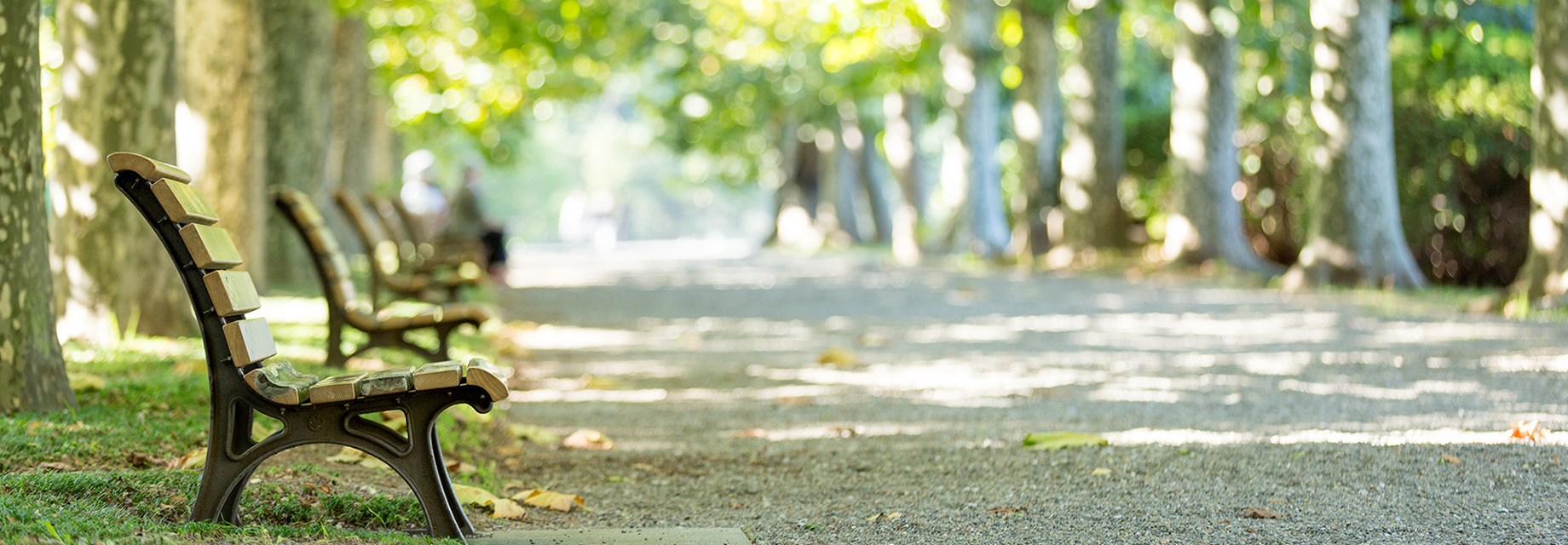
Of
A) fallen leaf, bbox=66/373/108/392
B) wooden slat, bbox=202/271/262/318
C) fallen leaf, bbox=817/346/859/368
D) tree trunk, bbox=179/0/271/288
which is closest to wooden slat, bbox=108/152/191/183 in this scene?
wooden slat, bbox=202/271/262/318

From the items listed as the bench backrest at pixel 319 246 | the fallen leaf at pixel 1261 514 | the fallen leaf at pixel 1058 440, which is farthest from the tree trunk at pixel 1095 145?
the fallen leaf at pixel 1261 514

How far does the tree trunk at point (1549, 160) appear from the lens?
10.0m

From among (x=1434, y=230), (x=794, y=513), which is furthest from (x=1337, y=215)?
(x=794, y=513)

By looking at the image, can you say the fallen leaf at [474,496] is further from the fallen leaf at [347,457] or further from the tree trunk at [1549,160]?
the tree trunk at [1549,160]

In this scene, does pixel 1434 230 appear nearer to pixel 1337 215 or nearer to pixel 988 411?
pixel 1337 215

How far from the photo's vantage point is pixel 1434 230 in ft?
48.1

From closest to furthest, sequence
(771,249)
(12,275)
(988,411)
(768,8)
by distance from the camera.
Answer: (12,275) → (988,411) → (768,8) → (771,249)

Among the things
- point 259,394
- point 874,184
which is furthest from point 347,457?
point 874,184

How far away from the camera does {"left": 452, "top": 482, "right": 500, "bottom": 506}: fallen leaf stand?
446 cm

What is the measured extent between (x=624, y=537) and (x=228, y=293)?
1263 mm

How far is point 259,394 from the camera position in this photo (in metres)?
3.67

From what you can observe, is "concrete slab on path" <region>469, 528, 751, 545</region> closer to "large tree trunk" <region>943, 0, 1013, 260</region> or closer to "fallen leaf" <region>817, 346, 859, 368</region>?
"fallen leaf" <region>817, 346, 859, 368</region>

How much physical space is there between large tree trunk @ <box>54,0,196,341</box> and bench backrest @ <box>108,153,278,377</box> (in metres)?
3.88

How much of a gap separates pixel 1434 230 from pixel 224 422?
13.8m
